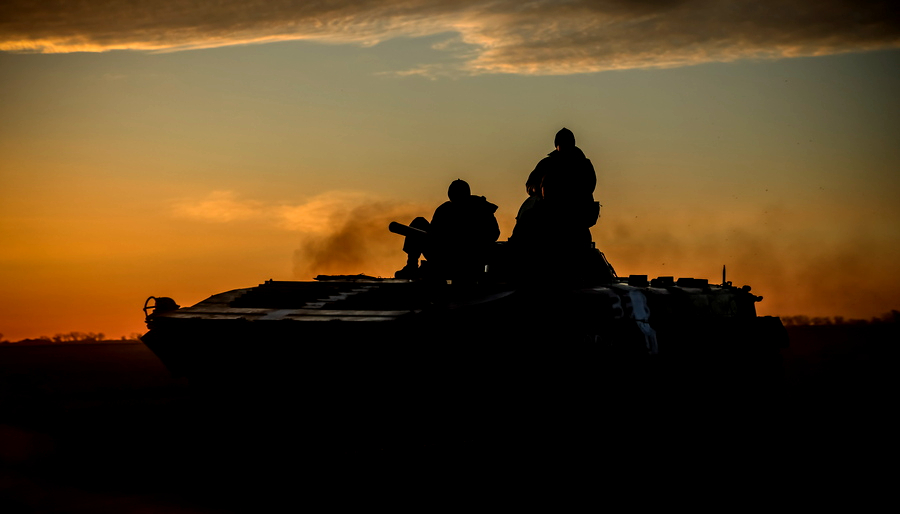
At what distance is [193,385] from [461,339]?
3432mm

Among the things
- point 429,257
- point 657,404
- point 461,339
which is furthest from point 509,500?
point 429,257

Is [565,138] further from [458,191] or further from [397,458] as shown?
[397,458]

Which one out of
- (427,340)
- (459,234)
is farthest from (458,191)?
(427,340)

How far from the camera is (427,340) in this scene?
1109 centimetres

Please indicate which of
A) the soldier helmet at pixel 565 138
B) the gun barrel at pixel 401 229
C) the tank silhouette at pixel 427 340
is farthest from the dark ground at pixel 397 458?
the soldier helmet at pixel 565 138

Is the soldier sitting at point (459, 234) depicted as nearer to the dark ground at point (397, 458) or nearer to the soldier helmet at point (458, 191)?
the soldier helmet at point (458, 191)

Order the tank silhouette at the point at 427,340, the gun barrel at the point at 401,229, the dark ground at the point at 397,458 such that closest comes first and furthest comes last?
the tank silhouette at the point at 427,340, the dark ground at the point at 397,458, the gun barrel at the point at 401,229

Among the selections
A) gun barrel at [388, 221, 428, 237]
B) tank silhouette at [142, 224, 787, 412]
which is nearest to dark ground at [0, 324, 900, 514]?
tank silhouette at [142, 224, 787, 412]

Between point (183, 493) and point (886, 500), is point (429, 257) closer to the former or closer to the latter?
point (183, 493)

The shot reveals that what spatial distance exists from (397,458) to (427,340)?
4.12 ft

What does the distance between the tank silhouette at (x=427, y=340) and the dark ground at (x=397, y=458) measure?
0.30m

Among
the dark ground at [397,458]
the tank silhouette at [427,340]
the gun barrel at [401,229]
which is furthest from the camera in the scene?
the gun barrel at [401,229]

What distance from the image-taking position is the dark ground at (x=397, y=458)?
11.3 metres

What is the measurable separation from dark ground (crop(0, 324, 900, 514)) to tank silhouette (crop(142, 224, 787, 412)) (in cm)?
30
